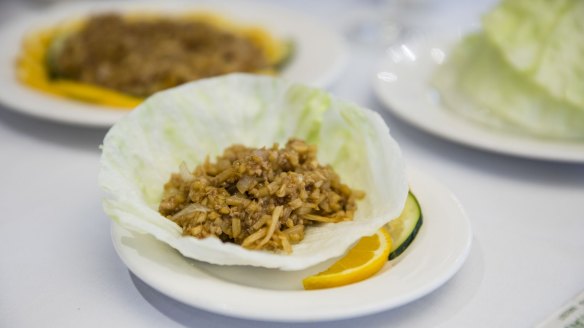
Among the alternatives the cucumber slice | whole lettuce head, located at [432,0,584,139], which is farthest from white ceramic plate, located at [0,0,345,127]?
the cucumber slice

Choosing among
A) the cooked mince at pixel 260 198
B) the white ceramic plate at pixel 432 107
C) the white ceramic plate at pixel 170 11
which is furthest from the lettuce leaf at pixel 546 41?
the cooked mince at pixel 260 198

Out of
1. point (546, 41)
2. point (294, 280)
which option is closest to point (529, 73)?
point (546, 41)

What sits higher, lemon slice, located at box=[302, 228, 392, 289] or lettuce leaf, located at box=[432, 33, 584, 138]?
lemon slice, located at box=[302, 228, 392, 289]

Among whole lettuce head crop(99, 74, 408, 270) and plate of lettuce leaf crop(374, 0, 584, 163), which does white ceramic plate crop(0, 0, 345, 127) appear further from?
whole lettuce head crop(99, 74, 408, 270)

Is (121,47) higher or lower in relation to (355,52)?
higher

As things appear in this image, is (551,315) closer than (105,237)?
Yes

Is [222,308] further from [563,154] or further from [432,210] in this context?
[563,154]

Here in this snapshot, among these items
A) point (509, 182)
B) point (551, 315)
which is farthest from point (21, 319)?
point (509, 182)
